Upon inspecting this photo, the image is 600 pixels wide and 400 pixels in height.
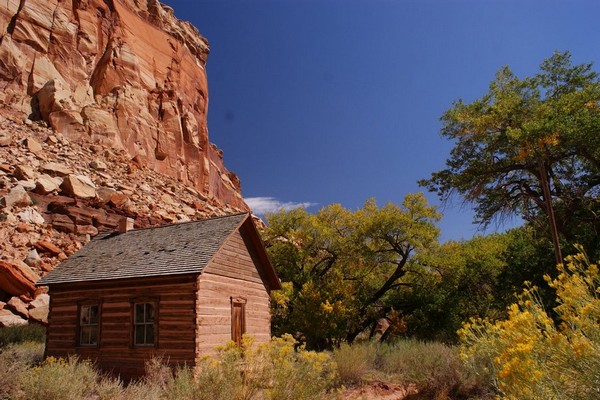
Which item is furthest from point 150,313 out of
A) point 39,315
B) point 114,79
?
point 114,79

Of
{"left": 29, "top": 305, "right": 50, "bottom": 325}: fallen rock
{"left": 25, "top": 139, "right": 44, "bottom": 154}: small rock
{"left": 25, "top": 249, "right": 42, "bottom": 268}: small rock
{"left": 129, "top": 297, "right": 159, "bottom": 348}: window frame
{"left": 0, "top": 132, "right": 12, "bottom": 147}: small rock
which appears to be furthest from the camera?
{"left": 25, "top": 139, "right": 44, "bottom": 154}: small rock

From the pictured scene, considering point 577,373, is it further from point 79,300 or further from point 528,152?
point 79,300

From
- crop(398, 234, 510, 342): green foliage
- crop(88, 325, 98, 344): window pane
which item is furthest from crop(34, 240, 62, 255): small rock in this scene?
crop(398, 234, 510, 342): green foliage

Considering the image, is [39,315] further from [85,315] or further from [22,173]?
[22,173]

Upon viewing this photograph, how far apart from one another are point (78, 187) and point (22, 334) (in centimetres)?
1508

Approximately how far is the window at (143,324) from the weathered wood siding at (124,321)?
0.16 meters

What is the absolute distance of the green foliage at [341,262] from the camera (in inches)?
822

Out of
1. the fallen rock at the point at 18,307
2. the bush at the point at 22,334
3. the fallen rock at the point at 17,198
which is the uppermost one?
the fallen rock at the point at 17,198

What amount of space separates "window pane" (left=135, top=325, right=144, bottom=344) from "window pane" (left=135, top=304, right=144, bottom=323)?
0.19 metres

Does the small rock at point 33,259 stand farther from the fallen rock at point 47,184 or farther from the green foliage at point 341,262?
the green foliage at point 341,262

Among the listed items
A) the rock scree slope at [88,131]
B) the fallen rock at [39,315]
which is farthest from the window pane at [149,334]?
the rock scree slope at [88,131]

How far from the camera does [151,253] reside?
15.4 metres

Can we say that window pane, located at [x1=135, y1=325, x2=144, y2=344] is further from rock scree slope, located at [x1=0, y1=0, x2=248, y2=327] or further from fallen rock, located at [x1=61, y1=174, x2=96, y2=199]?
fallen rock, located at [x1=61, y1=174, x2=96, y2=199]

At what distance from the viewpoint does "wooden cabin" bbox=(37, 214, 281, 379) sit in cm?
1319
